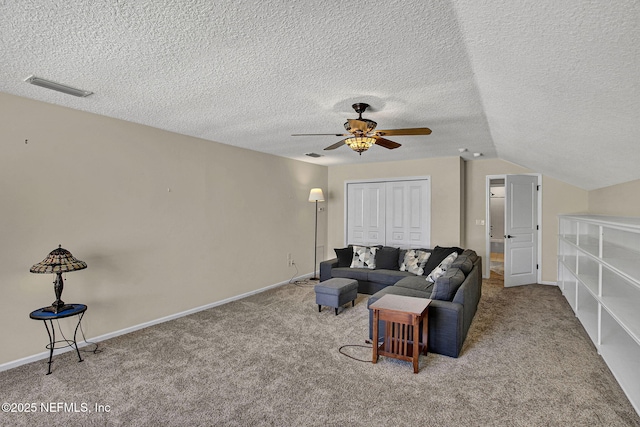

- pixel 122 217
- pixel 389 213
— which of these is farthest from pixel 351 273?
pixel 122 217

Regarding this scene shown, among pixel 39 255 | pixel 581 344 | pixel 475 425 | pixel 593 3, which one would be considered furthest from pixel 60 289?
pixel 581 344

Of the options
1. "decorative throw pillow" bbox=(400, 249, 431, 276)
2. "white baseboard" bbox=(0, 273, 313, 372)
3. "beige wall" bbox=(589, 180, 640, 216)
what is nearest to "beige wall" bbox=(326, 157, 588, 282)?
"beige wall" bbox=(589, 180, 640, 216)

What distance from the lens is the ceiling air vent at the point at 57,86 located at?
2.52m

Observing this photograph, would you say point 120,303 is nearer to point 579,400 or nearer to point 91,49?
point 91,49

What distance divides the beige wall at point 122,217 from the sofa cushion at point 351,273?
1144mm

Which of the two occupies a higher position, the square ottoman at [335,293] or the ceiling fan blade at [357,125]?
the ceiling fan blade at [357,125]

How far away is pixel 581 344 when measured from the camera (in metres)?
3.33

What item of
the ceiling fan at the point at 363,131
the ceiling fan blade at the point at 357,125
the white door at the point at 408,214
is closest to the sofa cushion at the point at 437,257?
the white door at the point at 408,214

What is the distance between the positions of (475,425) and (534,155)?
3.63 metres

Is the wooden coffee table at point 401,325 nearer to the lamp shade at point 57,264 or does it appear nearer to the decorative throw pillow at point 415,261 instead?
the decorative throw pillow at point 415,261

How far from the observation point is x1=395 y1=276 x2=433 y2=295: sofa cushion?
14.0ft

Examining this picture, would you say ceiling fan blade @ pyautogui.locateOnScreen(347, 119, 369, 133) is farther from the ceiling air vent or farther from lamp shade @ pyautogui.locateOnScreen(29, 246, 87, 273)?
lamp shade @ pyautogui.locateOnScreen(29, 246, 87, 273)

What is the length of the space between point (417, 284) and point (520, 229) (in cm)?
273

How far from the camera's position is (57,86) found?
8.75 ft
